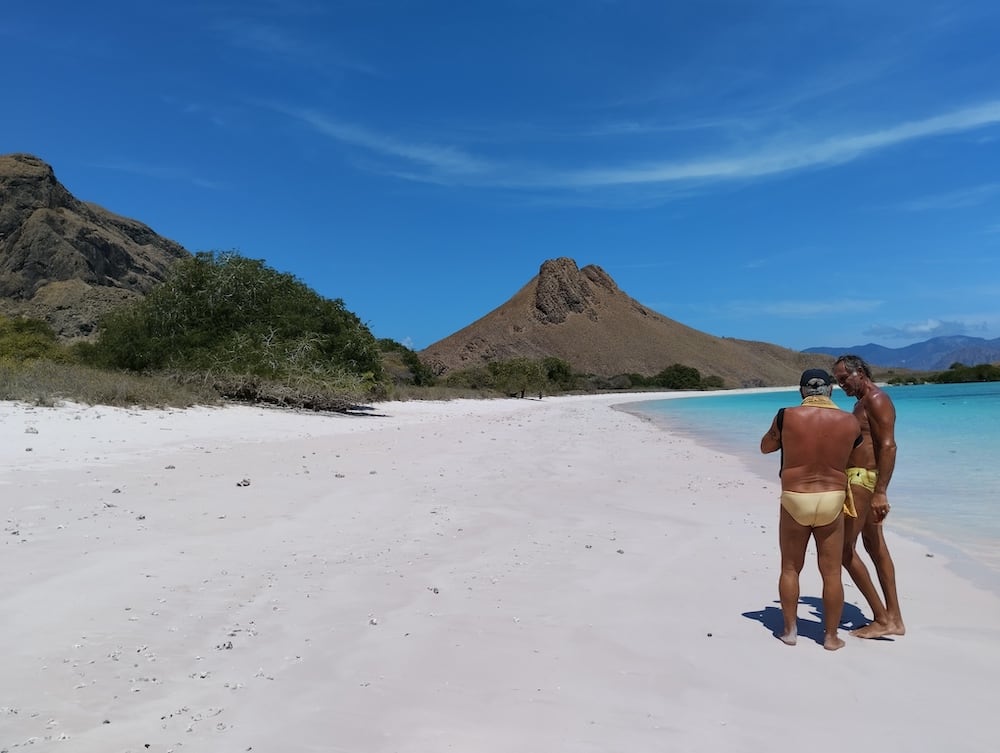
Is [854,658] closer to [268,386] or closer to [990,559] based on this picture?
[990,559]

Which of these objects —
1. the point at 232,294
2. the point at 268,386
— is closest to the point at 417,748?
the point at 268,386

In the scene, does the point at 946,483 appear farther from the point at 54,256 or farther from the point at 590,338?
the point at 590,338

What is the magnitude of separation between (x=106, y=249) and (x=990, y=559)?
238 ft

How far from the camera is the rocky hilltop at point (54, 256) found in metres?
48.2

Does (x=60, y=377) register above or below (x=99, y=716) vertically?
above

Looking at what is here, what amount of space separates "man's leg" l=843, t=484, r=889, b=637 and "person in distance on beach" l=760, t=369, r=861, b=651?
209mm

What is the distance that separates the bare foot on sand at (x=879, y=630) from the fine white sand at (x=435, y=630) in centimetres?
9

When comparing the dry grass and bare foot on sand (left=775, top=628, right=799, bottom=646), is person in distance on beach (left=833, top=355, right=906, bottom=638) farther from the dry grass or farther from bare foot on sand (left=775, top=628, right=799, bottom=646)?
the dry grass

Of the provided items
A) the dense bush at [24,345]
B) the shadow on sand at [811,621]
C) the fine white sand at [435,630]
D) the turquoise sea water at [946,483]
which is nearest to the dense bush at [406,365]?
the dense bush at [24,345]

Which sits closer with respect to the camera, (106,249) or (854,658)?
(854,658)

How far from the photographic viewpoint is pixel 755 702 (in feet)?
10.3

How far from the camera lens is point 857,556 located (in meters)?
4.27

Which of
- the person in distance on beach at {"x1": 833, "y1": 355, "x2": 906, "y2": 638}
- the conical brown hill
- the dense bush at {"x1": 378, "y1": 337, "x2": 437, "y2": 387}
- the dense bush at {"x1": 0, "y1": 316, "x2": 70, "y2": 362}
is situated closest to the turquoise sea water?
the person in distance on beach at {"x1": 833, "y1": 355, "x2": 906, "y2": 638}

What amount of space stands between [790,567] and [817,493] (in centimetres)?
48
